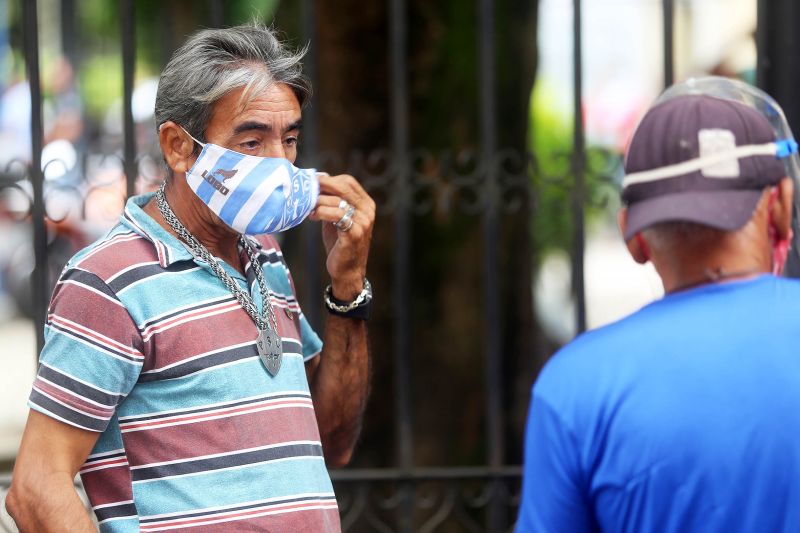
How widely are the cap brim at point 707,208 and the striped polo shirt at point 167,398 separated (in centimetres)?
78

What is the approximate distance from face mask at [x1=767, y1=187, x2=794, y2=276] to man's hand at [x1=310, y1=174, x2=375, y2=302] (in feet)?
2.93

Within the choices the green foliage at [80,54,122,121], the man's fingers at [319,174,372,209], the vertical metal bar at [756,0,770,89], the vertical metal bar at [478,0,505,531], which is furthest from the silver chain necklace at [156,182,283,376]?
the green foliage at [80,54,122,121]

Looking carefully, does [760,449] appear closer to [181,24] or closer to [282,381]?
[282,381]

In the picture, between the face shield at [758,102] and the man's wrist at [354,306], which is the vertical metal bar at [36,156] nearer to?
the man's wrist at [354,306]

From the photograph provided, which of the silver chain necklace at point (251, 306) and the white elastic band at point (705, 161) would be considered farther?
the silver chain necklace at point (251, 306)

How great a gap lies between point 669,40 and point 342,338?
1833 mm

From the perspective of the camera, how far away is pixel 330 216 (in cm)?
217

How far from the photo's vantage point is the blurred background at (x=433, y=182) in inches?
139

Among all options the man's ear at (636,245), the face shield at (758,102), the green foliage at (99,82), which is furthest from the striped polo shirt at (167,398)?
the green foliage at (99,82)

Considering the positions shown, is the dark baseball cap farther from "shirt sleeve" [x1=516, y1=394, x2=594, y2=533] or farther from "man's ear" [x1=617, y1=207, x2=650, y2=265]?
"shirt sleeve" [x1=516, y1=394, x2=594, y2=533]

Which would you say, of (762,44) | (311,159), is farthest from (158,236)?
(762,44)

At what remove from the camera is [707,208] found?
1358mm

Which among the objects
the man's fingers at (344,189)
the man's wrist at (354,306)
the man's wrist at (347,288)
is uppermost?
the man's fingers at (344,189)

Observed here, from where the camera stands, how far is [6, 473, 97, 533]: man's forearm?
5.79 ft
